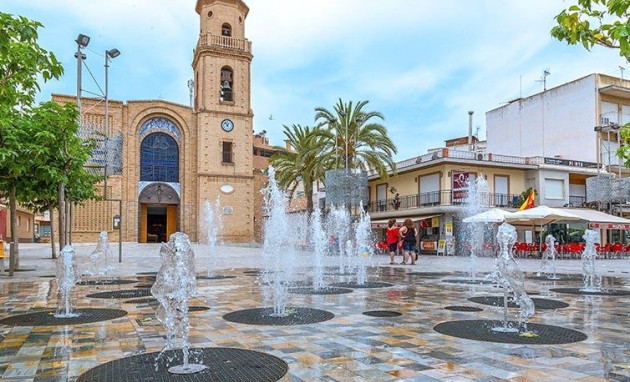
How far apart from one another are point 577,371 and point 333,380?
6.01ft

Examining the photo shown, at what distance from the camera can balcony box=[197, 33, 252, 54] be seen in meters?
37.1

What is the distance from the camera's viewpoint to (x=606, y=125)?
3222cm

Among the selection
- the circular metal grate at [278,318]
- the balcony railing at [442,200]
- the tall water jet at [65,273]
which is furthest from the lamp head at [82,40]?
the balcony railing at [442,200]

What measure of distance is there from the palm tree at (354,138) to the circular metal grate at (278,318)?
22.2 metres

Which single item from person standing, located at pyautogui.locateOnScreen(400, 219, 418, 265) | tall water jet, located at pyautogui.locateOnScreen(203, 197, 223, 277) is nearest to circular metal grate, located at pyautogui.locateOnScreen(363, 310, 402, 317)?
person standing, located at pyautogui.locateOnScreen(400, 219, 418, 265)

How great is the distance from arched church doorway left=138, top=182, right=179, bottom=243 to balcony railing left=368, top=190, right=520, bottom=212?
48.5ft

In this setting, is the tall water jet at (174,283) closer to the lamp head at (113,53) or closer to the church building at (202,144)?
the lamp head at (113,53)

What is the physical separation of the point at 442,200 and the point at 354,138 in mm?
5994

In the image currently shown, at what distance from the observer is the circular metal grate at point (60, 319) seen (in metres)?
6.10

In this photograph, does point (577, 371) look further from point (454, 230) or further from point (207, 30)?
point (207, 30)

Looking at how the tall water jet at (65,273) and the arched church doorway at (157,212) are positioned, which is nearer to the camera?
the tall water jet at (65,273)

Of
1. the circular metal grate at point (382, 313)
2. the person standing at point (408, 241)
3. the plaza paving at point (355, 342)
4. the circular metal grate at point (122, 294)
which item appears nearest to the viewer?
the plaza paving at point (355, 342)

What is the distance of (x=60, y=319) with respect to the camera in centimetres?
631

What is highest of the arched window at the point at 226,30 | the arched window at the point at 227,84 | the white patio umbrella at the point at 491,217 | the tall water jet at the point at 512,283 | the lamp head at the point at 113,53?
the arched window at the point at 226,30
